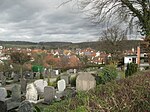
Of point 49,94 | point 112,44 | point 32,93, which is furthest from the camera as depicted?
point 112,44

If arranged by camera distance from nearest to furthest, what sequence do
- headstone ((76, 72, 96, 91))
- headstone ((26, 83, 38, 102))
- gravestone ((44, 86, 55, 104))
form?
1. gravestone ((44, 86, 55, 104))
2. headstone ((26, 83, 38, 102))
3. headstone ((76, 72, 96, 91))

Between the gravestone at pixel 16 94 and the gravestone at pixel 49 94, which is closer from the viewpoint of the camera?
A: the gravestone at pixel 49 94

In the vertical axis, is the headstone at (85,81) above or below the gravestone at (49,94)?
above

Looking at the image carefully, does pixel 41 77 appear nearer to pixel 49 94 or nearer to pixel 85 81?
pixel 85 81

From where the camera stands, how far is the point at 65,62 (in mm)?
57156

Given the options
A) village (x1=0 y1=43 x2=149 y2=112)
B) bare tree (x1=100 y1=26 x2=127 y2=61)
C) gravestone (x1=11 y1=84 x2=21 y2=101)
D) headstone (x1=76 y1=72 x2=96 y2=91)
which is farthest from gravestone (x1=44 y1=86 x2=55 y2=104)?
bare tree (x1=100 y1=26 x2=127 y2=61)

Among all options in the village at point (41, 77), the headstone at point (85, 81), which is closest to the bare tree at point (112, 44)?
the village at point (41, 77)

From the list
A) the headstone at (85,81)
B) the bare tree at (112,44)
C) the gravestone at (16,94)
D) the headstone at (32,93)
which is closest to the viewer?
the headstone at (32,93)

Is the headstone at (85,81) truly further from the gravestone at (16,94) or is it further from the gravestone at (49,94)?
the gravestone at (16,94)

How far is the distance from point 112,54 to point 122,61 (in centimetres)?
954

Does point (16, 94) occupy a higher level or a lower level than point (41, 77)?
higher

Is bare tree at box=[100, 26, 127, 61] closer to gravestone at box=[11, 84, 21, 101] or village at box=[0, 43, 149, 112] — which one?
village at box=[0, 43, 149, 112]

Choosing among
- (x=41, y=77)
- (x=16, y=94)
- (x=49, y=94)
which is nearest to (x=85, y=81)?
(x=49, y=94)

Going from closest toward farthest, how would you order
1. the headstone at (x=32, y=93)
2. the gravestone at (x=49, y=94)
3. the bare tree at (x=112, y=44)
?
the gravestone at (x=49, y=94) → the headstone at (x=32, y=93) → the bare tree at (x=112, y=44)
